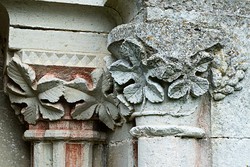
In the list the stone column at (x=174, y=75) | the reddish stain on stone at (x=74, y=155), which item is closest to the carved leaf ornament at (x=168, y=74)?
the stone column at (x=174, y=75)

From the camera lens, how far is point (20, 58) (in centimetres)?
258

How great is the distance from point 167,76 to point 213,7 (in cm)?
31

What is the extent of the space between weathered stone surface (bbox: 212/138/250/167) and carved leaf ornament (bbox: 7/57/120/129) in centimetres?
41

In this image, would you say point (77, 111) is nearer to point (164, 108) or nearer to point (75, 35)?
point (75, 35)

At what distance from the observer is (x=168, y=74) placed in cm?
225

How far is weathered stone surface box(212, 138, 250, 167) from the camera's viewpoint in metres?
2.33

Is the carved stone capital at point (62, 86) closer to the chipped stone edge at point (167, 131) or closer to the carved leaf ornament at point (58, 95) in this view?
the carved leaf ornament at point (58, 95)

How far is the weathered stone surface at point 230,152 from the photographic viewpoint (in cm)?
233

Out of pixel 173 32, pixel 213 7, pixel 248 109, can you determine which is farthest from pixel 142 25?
pixel 248 109

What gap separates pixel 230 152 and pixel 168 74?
1.11 ft

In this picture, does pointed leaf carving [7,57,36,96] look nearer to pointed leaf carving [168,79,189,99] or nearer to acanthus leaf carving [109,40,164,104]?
acanthus leaf carving [109,40,164,104]

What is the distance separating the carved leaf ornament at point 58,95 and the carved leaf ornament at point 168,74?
0.20 metres

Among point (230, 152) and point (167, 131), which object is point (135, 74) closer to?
point (167, 131)

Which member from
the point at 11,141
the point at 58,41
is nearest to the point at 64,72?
the point at 58,41
